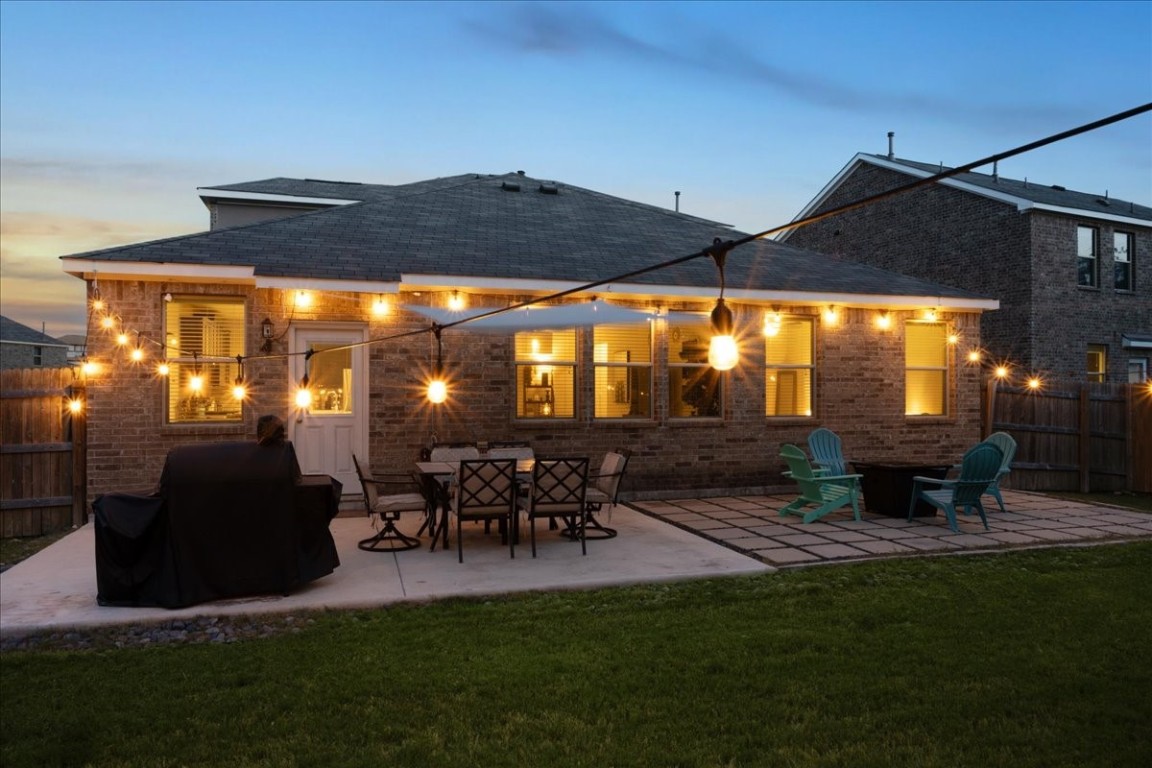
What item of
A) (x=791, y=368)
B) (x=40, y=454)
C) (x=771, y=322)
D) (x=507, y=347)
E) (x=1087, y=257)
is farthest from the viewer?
(x=1087, y=257)

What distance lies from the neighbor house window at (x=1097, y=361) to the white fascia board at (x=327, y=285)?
19.5 metres

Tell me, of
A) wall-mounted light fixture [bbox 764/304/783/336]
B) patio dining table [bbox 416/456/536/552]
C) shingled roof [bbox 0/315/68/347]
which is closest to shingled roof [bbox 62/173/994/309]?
wall-mounted light fixture [bbox 764/304/783/336]

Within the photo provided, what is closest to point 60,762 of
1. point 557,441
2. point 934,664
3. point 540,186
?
point 934,664

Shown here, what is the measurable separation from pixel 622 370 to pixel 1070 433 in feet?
26.9

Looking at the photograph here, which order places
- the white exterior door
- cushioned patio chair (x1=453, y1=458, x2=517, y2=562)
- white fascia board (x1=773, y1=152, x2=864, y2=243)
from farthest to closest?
1. white fascia board (x1=773, y1=152, x2=864, y2=243)
2. the white exterior door
3. cushioned patio chair (x1=453, y1=458, x2=517, y2=562)

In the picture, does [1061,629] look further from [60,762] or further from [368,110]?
[368,110]

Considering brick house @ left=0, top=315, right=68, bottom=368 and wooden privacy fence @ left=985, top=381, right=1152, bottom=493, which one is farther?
brick house @ left=0, top=315, right=68, bottom=368

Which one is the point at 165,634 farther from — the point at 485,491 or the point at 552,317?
the point at 552,317

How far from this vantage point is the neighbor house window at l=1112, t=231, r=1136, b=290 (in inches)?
812

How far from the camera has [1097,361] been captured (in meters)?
20.6

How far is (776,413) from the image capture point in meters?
12.2

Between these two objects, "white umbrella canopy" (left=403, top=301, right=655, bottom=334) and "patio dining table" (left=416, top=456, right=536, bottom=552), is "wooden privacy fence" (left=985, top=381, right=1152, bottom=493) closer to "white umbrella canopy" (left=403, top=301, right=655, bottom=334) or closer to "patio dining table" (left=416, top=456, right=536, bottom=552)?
"white umbrella canopy" (left=403, top=301, right=655, bottom=334)

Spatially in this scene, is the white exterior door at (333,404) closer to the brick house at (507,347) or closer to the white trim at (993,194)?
the brick house at (507,347)

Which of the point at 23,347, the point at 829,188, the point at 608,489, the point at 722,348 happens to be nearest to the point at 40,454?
the point at 608,489
